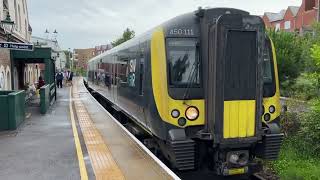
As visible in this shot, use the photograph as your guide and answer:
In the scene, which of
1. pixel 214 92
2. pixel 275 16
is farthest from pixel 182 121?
pixel 275 16

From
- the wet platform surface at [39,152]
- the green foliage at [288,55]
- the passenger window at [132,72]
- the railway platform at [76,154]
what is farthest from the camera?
the green foliage at [288,55]

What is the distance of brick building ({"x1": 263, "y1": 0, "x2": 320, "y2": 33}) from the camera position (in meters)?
55.7

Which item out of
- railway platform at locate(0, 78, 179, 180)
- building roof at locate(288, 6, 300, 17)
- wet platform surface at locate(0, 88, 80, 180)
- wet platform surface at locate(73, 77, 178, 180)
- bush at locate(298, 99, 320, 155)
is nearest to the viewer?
wet platform surface at locate(73, 77, 178, 180)

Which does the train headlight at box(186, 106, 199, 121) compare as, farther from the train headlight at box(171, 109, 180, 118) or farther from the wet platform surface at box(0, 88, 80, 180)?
the wet platform surface at box(0, 88, 80, 180)

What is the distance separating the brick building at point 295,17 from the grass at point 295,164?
4039 cm

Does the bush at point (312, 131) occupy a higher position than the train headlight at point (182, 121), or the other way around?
the train headlight at point (182, 121)

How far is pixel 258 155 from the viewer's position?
26.5 feet

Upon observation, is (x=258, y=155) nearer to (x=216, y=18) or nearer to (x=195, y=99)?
(x=195, y=99)

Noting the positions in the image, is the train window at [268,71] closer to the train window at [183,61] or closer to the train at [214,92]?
the train at [214,92]

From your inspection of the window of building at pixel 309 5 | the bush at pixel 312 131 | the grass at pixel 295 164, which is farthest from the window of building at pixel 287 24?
the bush at pixel 312 131

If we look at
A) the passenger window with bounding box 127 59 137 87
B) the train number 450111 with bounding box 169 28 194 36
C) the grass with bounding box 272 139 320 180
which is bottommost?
the grass with bounding box 272 139 320 180

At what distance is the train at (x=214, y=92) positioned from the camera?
7.21 metres

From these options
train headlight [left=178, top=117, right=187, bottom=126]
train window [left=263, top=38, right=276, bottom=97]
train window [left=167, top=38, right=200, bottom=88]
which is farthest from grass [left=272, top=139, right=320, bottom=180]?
train window [left=167, top=38, right=200, bottom=88]

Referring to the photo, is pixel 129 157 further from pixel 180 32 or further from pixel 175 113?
pixel 180 32
